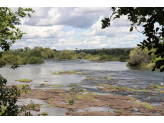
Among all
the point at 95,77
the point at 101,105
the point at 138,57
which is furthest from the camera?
the point at 138,57

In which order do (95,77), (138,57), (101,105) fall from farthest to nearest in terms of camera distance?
(138,57)
(95,77)
(101,105)

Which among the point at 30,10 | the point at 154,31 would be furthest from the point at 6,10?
the point at 154,31

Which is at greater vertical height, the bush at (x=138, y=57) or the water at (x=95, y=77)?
the bush at (x=138, y=57)

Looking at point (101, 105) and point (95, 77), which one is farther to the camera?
point (95, 77)

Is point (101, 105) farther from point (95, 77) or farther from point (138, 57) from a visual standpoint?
point (138, 57)

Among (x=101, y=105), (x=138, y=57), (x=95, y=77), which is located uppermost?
(x=138, y=57)

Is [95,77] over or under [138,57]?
under

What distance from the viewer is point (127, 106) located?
16703mm

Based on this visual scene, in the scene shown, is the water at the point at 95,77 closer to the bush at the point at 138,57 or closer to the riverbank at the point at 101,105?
the riverbank at the point at 101,105

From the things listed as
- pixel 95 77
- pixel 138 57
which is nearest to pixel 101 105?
pixel 95 77

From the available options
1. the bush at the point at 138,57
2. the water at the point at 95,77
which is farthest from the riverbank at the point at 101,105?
the bush at the point at 138,57

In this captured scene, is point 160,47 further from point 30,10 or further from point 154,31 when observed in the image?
point 30,10
